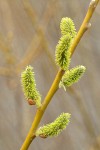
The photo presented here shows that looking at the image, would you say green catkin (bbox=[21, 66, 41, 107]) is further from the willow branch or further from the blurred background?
the blurred background

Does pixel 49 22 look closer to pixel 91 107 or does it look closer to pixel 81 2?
pixel 81 2

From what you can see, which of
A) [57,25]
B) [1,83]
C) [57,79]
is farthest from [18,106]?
[57,79]

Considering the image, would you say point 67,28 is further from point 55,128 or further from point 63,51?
point 55,128

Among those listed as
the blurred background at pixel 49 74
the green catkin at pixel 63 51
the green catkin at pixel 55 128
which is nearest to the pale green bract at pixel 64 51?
the green catkin at pixel 63 51

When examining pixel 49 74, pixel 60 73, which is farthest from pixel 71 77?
pixel 49 74

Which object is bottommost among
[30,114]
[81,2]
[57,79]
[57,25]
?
[57,79]

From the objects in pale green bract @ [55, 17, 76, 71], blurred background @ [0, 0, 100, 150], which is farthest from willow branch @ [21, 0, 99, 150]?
blurred background @ [0, 0, 100, 150]

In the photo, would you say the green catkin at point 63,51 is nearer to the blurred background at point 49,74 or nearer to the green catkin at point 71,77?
the green catkin at point 71,77
